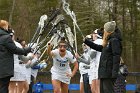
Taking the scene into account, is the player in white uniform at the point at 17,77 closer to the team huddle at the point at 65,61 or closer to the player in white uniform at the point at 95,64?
the team huddle at the point at 65,61

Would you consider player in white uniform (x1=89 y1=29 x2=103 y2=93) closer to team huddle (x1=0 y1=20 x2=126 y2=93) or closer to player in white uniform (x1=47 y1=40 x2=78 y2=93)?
team huddle (x1=0 y1=20 x2=126 y2=93)

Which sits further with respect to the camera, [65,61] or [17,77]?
[65,61]

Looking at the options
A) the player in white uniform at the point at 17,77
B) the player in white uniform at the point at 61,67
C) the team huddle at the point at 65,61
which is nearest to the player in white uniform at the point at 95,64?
the team huddle at the point at 65,61

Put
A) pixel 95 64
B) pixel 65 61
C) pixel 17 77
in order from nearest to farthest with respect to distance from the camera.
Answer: pixel 17 77
pixel 95 64
pixel 65 61

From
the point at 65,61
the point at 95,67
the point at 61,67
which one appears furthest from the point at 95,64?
the point at 61,67

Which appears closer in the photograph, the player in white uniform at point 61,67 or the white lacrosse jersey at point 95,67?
the white lacrosse jersey at point 95,67

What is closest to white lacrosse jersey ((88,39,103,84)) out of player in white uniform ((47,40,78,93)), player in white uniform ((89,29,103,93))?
player in white uniform ((89,29,103,93))

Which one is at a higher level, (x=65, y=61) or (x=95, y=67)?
(x=65, y=61)

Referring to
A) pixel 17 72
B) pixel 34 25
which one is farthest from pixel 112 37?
pixel 34 25

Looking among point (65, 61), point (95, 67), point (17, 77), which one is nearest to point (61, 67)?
point (65, 61)

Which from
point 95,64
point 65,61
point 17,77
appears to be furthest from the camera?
point 65,61

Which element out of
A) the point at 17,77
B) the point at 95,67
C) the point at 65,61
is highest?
the point at 65,61

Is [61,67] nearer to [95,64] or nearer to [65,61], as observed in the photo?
[65,61]

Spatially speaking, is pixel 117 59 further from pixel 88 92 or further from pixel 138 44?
pixel 138 44
